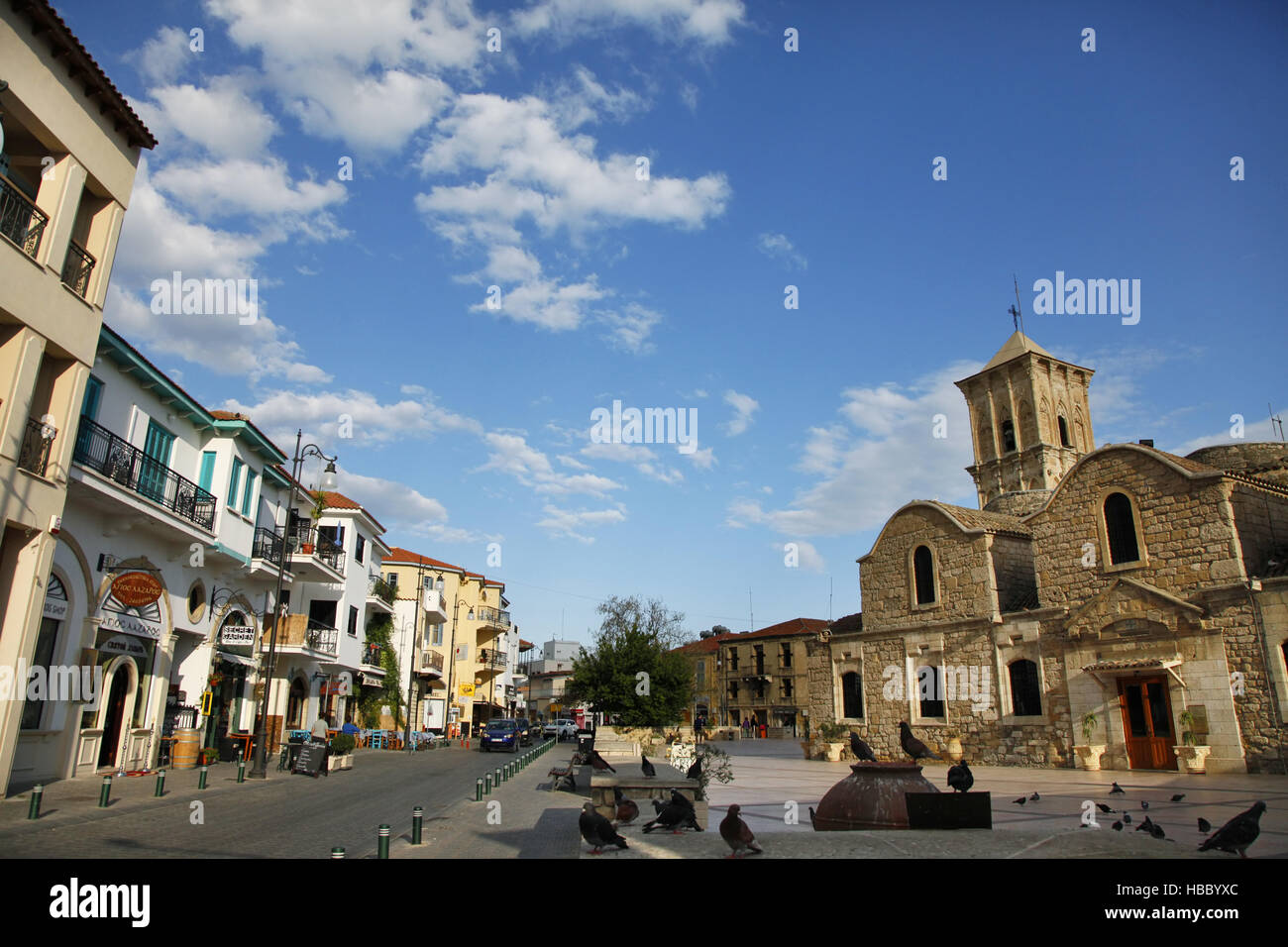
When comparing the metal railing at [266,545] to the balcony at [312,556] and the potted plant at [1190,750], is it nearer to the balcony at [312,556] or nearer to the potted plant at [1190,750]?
the balcony at [312,556]

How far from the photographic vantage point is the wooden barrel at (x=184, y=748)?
19.3m

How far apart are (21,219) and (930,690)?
27.4 metres

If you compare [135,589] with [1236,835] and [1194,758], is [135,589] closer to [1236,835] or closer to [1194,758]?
[1236,835]

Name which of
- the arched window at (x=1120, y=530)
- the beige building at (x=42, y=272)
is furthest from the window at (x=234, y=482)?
the arched window at (x=1120, y=530)

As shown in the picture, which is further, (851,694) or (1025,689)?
(851,694)

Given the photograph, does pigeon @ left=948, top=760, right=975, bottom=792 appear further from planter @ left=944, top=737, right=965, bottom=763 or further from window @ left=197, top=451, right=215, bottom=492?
window @ left=197, top=451, right=215, bottom=492

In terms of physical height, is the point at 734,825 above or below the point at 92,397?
below

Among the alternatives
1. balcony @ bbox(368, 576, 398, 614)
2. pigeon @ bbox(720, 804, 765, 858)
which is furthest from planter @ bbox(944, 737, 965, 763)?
balcony @ bbox(368, 576, 398, 614)

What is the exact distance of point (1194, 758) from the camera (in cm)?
1881

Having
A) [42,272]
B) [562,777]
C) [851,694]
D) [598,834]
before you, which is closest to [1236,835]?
[598,834]

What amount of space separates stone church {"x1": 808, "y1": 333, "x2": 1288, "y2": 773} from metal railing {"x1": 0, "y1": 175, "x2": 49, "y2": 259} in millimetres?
25277

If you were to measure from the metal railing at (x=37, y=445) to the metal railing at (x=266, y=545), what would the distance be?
10.1 meters

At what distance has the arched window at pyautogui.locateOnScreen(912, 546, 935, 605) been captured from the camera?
92.0 feet

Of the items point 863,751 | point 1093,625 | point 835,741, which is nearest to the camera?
point 863,751
